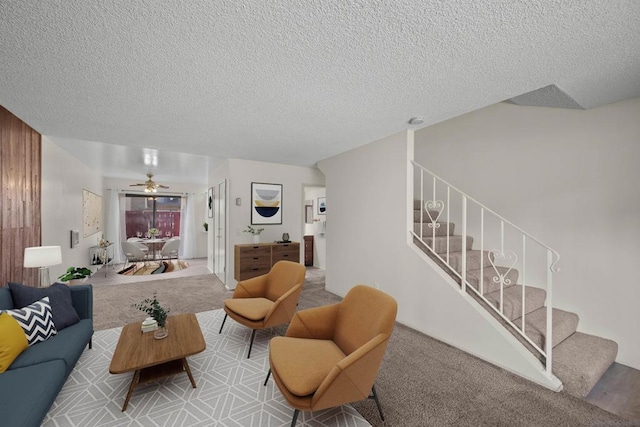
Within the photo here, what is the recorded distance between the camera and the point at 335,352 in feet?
6.38

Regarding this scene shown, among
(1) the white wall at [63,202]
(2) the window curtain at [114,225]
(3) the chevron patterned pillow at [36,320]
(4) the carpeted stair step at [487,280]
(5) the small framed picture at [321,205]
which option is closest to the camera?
(3) the chevron patterned pillow at [36,320]

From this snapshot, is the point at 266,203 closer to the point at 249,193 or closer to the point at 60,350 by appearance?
the point at 249,193

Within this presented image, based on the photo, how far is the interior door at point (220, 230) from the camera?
17.5 ft

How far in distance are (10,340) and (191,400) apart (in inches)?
50.2

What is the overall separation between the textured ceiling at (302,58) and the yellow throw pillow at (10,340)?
1.87m

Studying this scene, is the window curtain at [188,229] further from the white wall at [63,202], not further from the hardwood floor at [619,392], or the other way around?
the hardwood floor at [619,392]

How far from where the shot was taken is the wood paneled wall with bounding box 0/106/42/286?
2777 mm

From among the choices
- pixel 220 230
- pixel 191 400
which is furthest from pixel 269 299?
pixel 220 230

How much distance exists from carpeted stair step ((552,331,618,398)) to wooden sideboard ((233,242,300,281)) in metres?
4.18

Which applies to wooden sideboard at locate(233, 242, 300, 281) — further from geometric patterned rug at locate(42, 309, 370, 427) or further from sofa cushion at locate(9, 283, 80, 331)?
sofa cushion at locate(9, 283, 80, 331)

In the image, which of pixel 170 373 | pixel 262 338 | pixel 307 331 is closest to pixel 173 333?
pixel 170 373

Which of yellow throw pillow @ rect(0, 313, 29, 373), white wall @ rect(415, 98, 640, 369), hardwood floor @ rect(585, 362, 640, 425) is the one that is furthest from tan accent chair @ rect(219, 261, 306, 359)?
white wall @ rect(415, 98, 640, 369)

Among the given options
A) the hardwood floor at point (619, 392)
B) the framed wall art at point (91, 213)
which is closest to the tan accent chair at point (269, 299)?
→ the hardwood floor at point (619, 392)

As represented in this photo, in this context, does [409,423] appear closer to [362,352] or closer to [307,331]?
[362,352]
